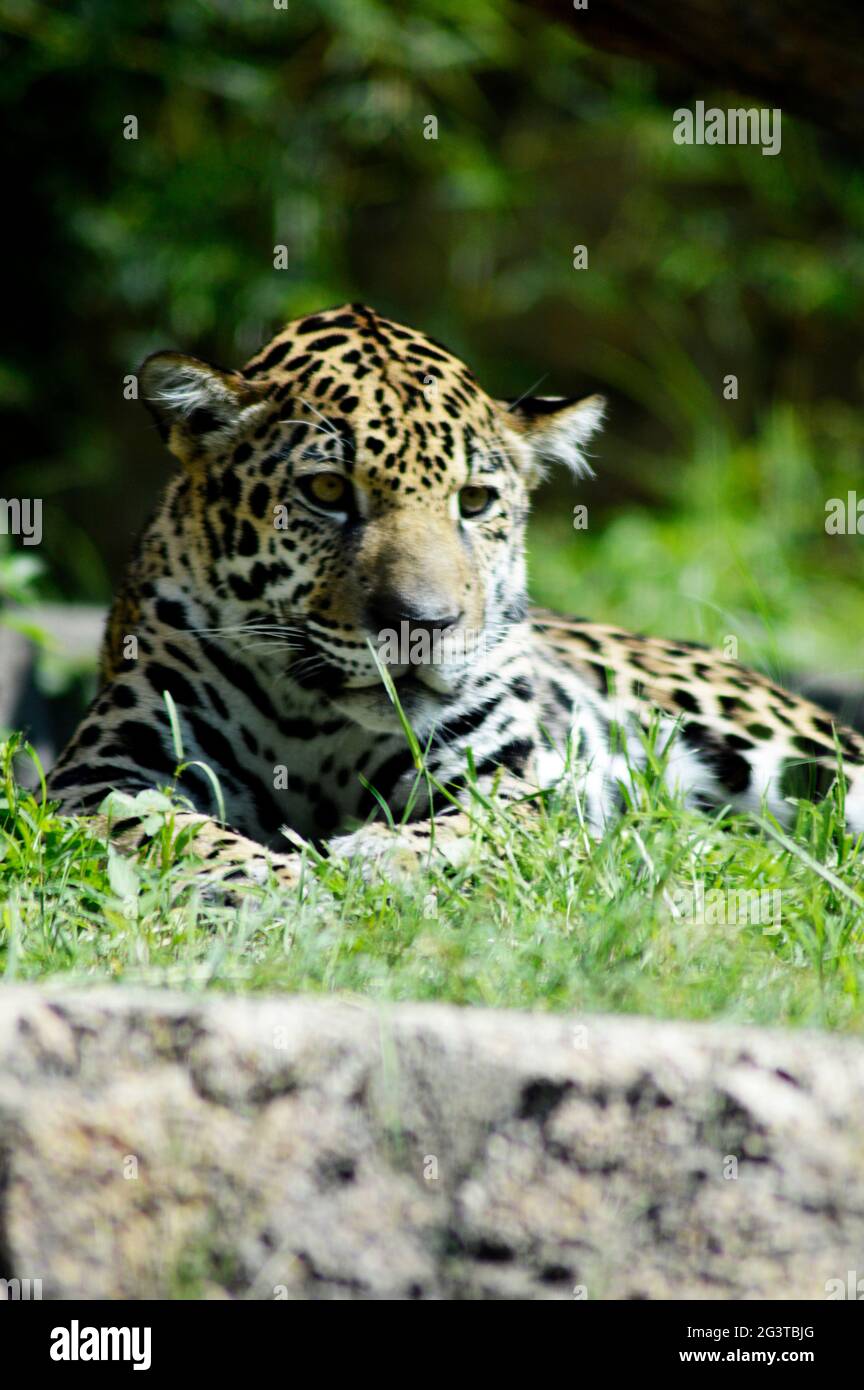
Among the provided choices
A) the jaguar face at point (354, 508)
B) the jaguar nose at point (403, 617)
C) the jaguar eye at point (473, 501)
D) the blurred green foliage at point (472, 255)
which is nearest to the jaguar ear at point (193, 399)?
the jaguar face at point (354, 508)

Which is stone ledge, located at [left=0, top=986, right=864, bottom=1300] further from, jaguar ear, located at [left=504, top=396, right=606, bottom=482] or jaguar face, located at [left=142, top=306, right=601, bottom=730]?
jaguar ear, located at [left=504, top=396, right=606, bottom=482]

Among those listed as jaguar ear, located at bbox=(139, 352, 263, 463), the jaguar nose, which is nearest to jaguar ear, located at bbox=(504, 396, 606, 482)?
jaguar ear, located at bbox=(139, 352, 263, 463)

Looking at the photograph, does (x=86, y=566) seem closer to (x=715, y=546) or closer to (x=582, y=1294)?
(x=715, y=546)

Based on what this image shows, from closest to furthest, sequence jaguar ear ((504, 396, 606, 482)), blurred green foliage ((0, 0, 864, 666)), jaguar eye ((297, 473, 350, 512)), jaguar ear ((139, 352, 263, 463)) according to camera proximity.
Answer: jaguar eye ((297, 473, 350, 512)) < jaguar ear ((139, 352, 263, 463)) < jaguar ear ((504, 396, 606, 482)) < blurred green foliage ((0, 0, 864, 666))

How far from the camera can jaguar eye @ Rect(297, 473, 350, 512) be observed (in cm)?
463

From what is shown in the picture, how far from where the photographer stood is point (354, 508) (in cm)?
461

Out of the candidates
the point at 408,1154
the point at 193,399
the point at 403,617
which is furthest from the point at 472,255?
the point at 408,1154

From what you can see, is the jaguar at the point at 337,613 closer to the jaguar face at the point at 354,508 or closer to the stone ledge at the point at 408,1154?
the jaguar face at the point at 354,508

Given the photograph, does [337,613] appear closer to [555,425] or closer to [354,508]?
[354,508]

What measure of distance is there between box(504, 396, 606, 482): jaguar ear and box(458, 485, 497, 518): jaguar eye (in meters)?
0.39

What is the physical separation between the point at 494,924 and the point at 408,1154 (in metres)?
0.91

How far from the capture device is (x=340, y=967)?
3.48 meters

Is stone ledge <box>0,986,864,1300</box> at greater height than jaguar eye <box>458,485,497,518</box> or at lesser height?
lesser

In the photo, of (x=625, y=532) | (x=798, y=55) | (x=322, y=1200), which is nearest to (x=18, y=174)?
(x=625, y=532)
